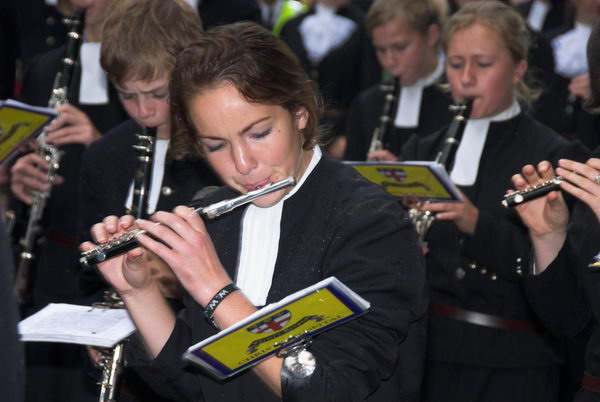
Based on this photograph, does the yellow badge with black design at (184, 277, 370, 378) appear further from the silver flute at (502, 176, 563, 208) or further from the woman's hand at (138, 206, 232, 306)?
the silver flute at (502, 176, 563, 208)

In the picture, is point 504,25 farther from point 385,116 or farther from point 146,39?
point 146,39

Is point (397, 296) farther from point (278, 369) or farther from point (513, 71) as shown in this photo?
point (513, 71)

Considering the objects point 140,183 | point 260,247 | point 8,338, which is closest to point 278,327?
point 260,247

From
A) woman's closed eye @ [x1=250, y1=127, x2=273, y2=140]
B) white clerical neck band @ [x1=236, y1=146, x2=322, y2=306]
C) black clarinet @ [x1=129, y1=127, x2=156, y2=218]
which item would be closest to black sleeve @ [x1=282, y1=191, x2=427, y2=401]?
white clerical neck band @ [x1=236, y1=146, x2=322, y2=306]

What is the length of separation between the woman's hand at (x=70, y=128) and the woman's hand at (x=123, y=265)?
1.71m

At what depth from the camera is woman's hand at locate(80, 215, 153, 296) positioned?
2.52m

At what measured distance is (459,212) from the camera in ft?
12.0

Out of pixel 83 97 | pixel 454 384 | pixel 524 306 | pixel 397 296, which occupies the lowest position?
pixel 454 384

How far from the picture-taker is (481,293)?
3.74m

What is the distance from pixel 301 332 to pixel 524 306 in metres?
1.71

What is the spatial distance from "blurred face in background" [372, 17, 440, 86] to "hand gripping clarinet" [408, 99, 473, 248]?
1079mm

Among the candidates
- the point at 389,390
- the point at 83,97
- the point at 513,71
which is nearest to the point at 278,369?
the point at 389,390

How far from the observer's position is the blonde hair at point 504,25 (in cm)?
407

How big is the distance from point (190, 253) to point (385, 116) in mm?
2678
